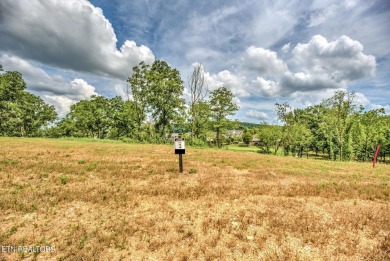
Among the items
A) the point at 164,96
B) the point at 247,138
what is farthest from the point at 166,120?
the point at 247,138

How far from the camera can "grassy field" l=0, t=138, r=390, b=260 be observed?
5.09 metres

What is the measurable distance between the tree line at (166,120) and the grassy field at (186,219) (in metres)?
35.6

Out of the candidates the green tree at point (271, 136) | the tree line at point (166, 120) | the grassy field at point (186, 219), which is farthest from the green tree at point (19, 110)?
the green tree at point (271, 136)

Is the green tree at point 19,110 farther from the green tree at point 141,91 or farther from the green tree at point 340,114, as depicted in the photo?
the green tree at point 340,114

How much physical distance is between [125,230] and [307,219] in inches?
236

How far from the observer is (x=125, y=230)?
589 centimetres

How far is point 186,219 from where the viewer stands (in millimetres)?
6699

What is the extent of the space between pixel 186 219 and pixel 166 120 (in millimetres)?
43632

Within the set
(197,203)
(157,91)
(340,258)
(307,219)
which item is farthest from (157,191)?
(157,91)

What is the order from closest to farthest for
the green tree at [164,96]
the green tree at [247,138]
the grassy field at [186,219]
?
the grassy field at [186,219], the green tree at [164,96], the green tree at [247,138]

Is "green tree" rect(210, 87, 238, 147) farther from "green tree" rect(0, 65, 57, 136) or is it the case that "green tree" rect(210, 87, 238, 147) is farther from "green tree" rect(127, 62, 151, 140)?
"green tree" rect(0, 65, 57, 136)

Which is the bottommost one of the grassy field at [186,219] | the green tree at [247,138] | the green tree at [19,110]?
the grassy field at [186,219]

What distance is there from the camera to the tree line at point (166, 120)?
48844mm

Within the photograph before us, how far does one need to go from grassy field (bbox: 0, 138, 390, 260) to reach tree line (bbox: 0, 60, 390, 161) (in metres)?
35.6
